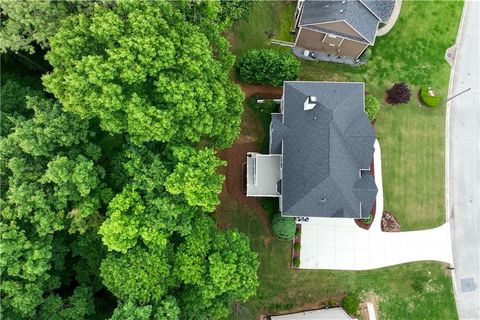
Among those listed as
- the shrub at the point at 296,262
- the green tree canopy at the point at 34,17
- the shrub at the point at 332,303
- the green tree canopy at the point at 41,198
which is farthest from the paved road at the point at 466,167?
the green tree canopy at the point at 34,17

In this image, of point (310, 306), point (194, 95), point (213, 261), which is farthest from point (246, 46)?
point (310, 306)

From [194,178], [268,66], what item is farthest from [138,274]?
[268,66]

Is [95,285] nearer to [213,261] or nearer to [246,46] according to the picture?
[213,261]

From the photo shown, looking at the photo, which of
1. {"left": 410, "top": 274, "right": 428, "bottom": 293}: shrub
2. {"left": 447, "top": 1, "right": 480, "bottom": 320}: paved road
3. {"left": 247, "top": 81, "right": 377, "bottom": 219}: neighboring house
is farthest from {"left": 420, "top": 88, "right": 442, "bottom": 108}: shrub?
{"left": 410, "top": 274, "right": 428, "bottom": 293}: shrub

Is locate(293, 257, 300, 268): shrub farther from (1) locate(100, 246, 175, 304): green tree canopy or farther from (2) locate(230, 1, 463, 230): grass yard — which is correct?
(1) locate(100, 246, 175, 304): green tree canopy

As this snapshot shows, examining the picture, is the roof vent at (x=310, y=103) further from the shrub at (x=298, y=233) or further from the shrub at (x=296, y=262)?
the shrub at (x=296, y=262)
